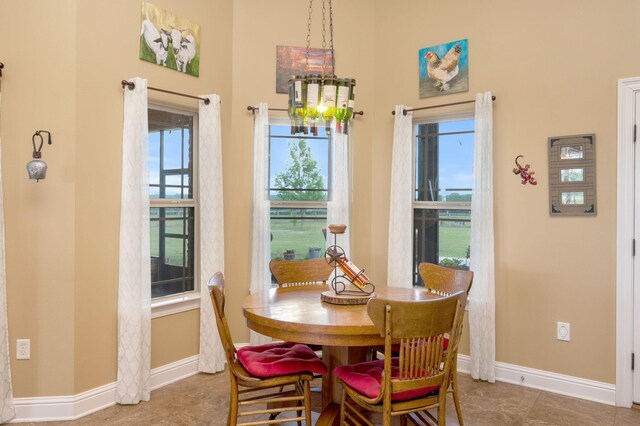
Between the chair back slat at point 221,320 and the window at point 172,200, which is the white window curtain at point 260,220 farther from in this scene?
the chair back slat at point 221,320

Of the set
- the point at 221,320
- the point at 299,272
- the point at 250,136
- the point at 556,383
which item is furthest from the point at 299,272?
Answer: the point at 556,383

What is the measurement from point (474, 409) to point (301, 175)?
239 cm

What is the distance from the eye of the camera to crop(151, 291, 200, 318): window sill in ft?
11.6

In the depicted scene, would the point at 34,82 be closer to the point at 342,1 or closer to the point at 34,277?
the point at 34,277

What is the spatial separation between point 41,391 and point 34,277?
28.8 inches

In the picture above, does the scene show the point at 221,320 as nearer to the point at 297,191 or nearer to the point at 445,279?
the point at 445,279

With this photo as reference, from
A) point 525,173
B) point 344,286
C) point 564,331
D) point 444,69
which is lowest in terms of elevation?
point 564,331

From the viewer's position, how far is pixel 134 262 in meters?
3.23

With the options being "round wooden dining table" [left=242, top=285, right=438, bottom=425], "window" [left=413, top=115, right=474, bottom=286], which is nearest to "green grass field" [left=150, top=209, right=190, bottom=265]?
"round wooden dining table" [left=242, top=285, right=438, bottom=425]

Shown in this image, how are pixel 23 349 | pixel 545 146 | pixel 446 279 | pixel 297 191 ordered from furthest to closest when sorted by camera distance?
pixel 297 191 < pixel 545 146 < pixel 446 279 < pixel 23 349

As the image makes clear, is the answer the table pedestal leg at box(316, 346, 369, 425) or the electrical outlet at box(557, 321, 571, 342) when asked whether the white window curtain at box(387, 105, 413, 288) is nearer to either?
the electrical outlet at box(557, 321, 571, 342)

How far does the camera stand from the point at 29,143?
2918 mm

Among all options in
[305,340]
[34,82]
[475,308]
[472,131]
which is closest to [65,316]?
[34,82]

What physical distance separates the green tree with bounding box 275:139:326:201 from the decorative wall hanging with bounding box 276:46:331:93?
54 centimetres
